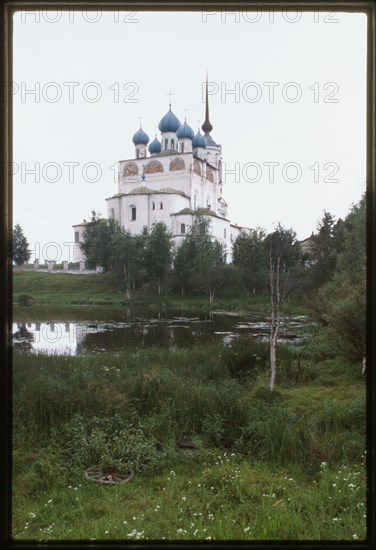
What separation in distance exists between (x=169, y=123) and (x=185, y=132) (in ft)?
5.70

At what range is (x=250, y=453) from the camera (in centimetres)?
374

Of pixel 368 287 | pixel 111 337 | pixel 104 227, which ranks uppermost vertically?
pixel 104 227

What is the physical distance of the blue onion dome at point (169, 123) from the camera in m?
37.8

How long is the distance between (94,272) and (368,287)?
26.0 meters

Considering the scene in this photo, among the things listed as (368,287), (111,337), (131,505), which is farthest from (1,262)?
(111,337)

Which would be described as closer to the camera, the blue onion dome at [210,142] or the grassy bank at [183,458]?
the grassy bank at [183,458]

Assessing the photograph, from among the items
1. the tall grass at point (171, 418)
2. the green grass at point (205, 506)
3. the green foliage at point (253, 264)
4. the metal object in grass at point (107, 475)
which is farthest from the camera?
the green foliage at point (253, 264)

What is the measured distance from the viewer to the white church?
3522cm

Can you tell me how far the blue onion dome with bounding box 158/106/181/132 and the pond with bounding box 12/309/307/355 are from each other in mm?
23950

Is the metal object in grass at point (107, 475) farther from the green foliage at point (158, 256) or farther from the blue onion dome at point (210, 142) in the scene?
the blue onion dome at point (210, 142)

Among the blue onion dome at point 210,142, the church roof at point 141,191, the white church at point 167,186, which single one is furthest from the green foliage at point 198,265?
→ the blue onion dome at point 210,142

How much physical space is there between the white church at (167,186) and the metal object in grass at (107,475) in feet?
99.4

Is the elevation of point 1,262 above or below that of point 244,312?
above
